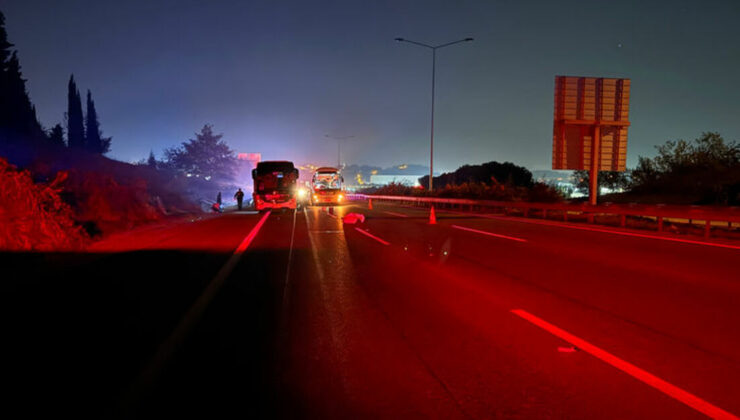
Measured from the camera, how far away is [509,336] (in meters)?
6.05

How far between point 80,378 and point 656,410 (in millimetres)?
4827

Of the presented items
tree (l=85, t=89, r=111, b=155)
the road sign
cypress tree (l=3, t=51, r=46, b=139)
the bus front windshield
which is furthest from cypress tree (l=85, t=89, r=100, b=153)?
the road sign

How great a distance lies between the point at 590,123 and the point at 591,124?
0.86ft

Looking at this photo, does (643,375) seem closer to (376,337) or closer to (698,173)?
(376,337)

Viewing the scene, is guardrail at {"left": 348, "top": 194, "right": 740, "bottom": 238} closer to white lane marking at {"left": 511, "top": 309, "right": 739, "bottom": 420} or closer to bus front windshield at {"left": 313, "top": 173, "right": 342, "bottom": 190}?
bus front windshield at {"left": 313, "top": 173, "right": 342, "bottom": 190}

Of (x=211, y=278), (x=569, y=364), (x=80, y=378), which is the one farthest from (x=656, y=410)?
(x=211, y=278)

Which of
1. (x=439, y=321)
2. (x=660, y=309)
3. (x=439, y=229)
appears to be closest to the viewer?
(x=439, y=321)

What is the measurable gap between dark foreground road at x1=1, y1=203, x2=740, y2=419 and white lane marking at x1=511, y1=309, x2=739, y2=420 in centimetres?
2

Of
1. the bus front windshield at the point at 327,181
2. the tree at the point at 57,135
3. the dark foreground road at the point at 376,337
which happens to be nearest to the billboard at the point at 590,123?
the dark foreground road at the point at 376,337

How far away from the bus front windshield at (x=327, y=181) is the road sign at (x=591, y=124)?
23898mm

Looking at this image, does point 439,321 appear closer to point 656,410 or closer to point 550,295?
point 550,295

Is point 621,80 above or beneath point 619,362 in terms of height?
above

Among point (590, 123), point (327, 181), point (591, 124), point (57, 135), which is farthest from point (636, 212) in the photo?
point (57, 135)

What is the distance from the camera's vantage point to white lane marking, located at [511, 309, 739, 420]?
4.00m
